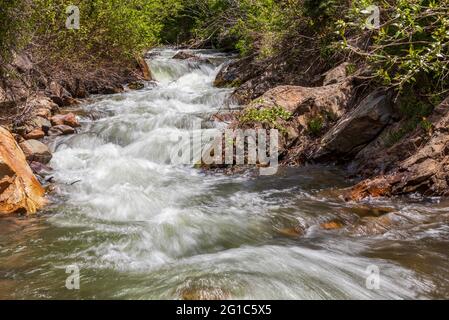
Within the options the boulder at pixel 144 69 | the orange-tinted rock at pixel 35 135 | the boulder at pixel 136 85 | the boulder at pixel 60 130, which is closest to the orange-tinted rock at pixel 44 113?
the boulder at pixel 60 130

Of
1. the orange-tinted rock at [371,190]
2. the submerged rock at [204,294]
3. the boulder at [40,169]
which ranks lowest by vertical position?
the boulder at [40,169]

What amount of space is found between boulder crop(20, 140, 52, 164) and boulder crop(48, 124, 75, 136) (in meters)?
1.41

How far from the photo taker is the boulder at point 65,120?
10758 millimetres

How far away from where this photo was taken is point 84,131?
420 inches

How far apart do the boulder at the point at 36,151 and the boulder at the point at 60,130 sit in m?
A: 1.41

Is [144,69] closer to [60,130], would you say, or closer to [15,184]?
[60,130]

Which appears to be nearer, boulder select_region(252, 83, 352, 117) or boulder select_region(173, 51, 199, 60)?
boulder select_region(252, 83, 352, 117)

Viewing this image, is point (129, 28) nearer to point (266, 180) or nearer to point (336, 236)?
point (266, 180)

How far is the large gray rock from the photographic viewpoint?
7875mm

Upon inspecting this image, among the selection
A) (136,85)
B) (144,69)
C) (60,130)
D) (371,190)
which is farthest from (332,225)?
(144,69)

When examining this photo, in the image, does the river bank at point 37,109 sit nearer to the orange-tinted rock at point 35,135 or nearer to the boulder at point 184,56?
the orange-tinted rock at point 35,135

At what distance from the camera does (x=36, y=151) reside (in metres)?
8.70

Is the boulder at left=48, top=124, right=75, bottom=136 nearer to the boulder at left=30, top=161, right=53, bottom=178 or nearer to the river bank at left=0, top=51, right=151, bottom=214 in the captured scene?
the river bank at left=0, top=51, right=151, bottom=214

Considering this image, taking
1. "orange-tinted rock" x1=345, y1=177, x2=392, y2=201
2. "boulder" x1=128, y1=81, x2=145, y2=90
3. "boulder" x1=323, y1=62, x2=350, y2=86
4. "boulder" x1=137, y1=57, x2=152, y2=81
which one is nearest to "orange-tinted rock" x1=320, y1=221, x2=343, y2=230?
"orange-tinted rock" x1=345, y1=177, x2=392, y2=201
